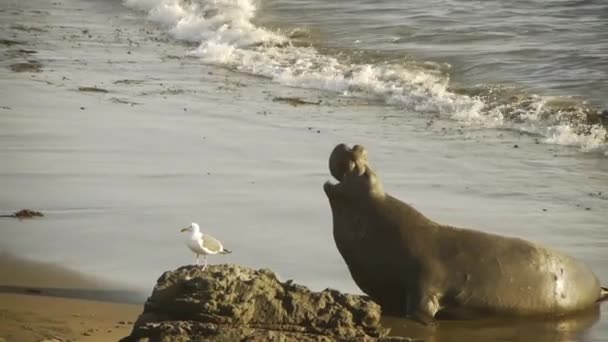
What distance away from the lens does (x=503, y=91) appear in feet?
51.2

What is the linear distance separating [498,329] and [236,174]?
158 inches

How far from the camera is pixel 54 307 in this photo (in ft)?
21.9

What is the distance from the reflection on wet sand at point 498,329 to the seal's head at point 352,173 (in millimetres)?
791

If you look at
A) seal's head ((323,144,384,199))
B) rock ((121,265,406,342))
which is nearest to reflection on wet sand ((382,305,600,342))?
rock ((121,265,406,342))

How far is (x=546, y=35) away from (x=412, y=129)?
6.99m

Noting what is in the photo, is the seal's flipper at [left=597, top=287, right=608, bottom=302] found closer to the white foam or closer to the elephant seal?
the elephant seal

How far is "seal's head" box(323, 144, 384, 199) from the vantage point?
6891mm

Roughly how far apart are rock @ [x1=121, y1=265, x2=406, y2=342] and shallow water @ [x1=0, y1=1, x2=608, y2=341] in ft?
3.81

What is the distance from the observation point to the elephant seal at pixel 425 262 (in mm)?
6883

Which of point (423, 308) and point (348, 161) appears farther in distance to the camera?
point (348, 161)

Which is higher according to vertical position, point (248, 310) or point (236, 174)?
point (236, 174)

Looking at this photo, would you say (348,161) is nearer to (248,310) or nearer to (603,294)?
(248,310)

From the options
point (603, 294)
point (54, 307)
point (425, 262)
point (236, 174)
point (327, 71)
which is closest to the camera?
point (54, 307)

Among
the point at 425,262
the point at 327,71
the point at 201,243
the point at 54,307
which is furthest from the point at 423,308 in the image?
the point at 327,71
